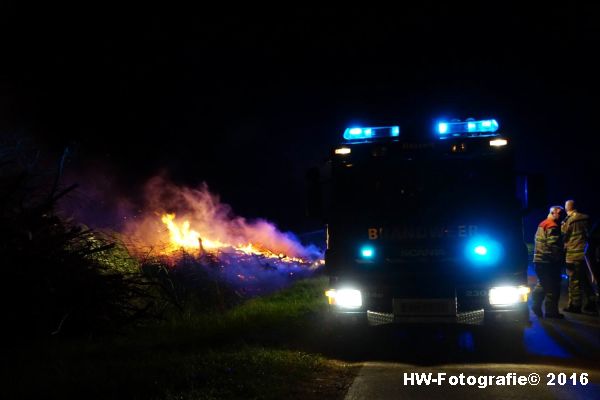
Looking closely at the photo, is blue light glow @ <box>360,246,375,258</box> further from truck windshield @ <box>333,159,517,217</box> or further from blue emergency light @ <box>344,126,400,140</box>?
blue emergency light @ <box>344,126,400,140</box>

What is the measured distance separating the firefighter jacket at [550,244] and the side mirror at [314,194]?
188 inches

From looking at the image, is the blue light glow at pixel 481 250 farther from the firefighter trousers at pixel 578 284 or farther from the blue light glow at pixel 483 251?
the firefighter trousers at pixel 578 284

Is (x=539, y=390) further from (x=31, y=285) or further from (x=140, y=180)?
(x=140, y=180)

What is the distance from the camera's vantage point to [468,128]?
7.57 metres

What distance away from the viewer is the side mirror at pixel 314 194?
7.63 m

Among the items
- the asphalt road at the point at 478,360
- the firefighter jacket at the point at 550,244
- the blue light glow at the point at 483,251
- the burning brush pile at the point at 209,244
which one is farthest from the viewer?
the burning brush pile at the point at 209,244

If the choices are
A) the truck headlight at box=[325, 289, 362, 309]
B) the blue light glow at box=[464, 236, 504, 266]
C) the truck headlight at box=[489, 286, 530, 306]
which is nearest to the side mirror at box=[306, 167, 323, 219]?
the truck headlight at box=[325, 289, 362, 309]

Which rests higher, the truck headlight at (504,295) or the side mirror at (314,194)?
the side mirror at (314,194)

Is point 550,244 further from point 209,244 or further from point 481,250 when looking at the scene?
point 209,244

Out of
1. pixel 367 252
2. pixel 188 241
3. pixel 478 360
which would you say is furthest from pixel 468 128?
pixel 188 241

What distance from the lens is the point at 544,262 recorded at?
9930mm

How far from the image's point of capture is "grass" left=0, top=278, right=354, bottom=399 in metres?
5.33

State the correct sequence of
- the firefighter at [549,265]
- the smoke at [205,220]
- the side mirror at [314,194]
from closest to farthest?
the side mirror at [314,194] < the firefighter at [549,265] < the smoke at [205,220]

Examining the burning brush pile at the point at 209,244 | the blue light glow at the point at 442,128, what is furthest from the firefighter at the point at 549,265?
the burning brush pile at the point at 209,244
